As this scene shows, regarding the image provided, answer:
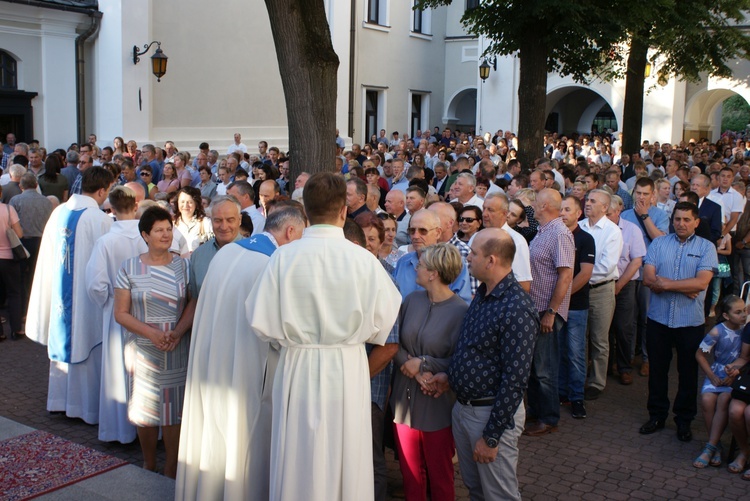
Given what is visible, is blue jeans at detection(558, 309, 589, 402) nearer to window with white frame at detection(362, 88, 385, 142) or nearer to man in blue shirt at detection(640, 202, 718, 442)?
man in blue shirt at detection(640, 202, 718, 442)

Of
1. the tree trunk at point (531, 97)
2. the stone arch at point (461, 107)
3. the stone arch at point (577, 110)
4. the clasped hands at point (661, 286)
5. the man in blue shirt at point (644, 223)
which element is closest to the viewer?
the clasped hands at point (661, 286)

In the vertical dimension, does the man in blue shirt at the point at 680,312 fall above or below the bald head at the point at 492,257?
below

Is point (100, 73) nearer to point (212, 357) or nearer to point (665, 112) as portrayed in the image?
point (212, 357)

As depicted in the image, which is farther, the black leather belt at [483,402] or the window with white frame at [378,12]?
the window with white frame at [378,12]

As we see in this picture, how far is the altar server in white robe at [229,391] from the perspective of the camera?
4.28 m

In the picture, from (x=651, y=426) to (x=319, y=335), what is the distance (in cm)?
385

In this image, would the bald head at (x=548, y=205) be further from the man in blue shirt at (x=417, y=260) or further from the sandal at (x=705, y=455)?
the sandal at (x=705, y=455)

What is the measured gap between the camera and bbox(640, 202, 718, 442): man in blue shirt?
251 inches

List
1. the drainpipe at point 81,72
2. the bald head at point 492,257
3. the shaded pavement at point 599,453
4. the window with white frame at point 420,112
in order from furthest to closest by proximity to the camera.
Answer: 1. the window with white frame at point 420,112
2. the drainpipe at point 81,72
3. the shaded pavement at point 599,453
4. the bald head at point 492,257

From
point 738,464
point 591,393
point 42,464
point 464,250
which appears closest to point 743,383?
point 738,464

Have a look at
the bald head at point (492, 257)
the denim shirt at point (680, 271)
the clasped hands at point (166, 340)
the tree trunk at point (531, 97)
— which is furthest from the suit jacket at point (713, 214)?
Result: the clasped hands at point (166, 340)

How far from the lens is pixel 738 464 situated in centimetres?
578

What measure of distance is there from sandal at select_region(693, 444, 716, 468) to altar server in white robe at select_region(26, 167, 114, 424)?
4608 millimetres

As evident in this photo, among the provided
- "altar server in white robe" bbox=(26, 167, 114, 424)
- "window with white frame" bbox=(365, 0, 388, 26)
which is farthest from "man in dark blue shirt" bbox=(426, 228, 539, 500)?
"window with white frame" bbox=(365, 0, 388, 26)
